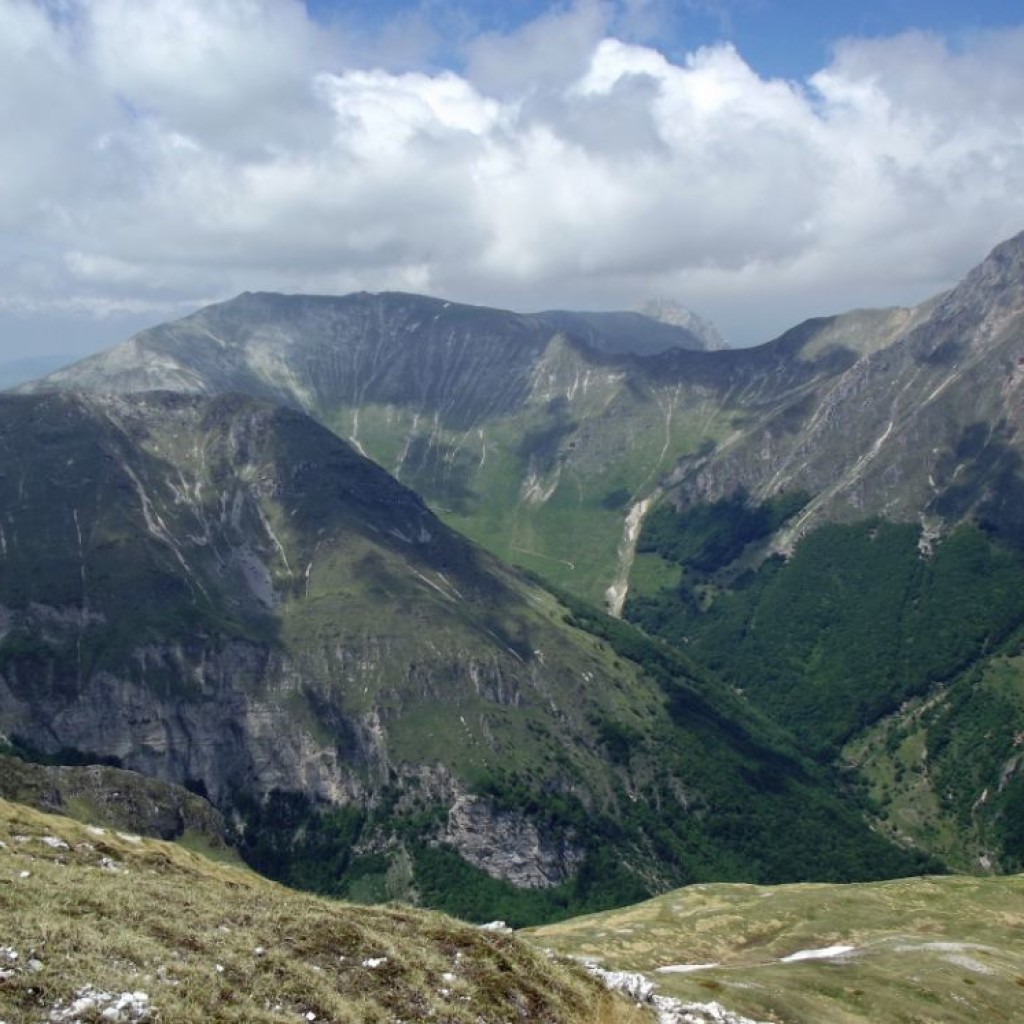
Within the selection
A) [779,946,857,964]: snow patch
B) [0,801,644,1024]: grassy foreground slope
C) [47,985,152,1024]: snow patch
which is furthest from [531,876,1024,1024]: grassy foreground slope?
[47,985,152,1024]: snow patch

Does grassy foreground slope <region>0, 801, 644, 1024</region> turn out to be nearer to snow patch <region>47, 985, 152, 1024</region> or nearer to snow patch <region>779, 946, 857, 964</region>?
snow patch <region>47, 985, 152, 1024</region>

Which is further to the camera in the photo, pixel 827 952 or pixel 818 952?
pixel 818 952

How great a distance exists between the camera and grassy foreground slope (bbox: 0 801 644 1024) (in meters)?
43.6

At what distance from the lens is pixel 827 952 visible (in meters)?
142

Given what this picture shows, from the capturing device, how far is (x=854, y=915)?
175 metres

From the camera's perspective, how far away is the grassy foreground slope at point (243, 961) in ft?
143

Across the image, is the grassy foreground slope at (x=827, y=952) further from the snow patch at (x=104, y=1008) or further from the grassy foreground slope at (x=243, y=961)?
the snow patch at (x=104, y=1008)

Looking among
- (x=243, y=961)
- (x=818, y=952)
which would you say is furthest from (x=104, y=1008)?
(x=818, y=952)

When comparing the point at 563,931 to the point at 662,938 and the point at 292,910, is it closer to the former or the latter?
the point at 662,938

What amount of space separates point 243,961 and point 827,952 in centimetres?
11734

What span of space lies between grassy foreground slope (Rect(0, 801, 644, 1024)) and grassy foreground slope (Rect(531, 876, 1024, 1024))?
2924cm

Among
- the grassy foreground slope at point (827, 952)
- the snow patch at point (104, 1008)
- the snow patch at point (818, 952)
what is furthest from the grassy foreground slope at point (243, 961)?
the snow patch at point (818, 952)

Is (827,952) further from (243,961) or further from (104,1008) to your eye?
(104,1008)

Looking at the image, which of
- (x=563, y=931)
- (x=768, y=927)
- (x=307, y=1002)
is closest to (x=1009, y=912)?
(x=768, y=927)
